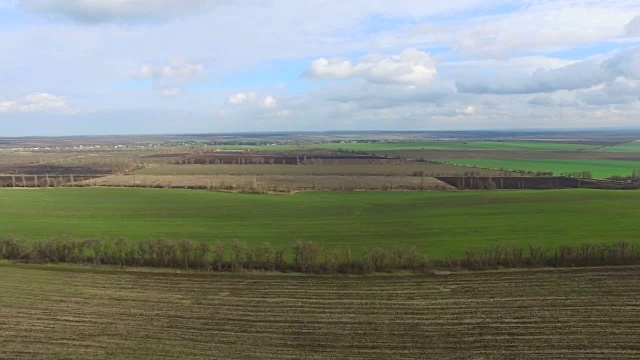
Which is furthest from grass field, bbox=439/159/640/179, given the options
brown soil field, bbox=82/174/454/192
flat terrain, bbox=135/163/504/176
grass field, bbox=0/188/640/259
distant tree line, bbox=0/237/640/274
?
distant tree line, bbox=0/237/640/274

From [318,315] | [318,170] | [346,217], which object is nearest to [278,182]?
[318,170]

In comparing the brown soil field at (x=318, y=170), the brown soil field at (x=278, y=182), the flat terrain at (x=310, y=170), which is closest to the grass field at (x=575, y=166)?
the brown soil field at (x=318, y=170)

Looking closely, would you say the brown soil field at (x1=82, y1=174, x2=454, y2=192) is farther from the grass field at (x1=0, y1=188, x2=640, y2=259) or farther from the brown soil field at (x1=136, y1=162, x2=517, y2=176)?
the grass field at (x1=0, y1=188, x2=640, y2=259)

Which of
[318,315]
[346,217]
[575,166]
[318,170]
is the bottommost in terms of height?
[318,315]

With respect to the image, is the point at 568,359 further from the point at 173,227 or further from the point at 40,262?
the point at 173,227

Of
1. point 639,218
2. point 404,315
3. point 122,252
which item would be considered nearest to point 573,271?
point 404,315

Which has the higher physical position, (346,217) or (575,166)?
(575,166)

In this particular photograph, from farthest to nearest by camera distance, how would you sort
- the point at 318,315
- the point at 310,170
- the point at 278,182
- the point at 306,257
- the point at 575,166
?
the point at 575,166
the point at 310,170
the point at 278,182
the point at 306,257
the point at 318,315

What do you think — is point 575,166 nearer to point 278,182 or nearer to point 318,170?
point 318,170
